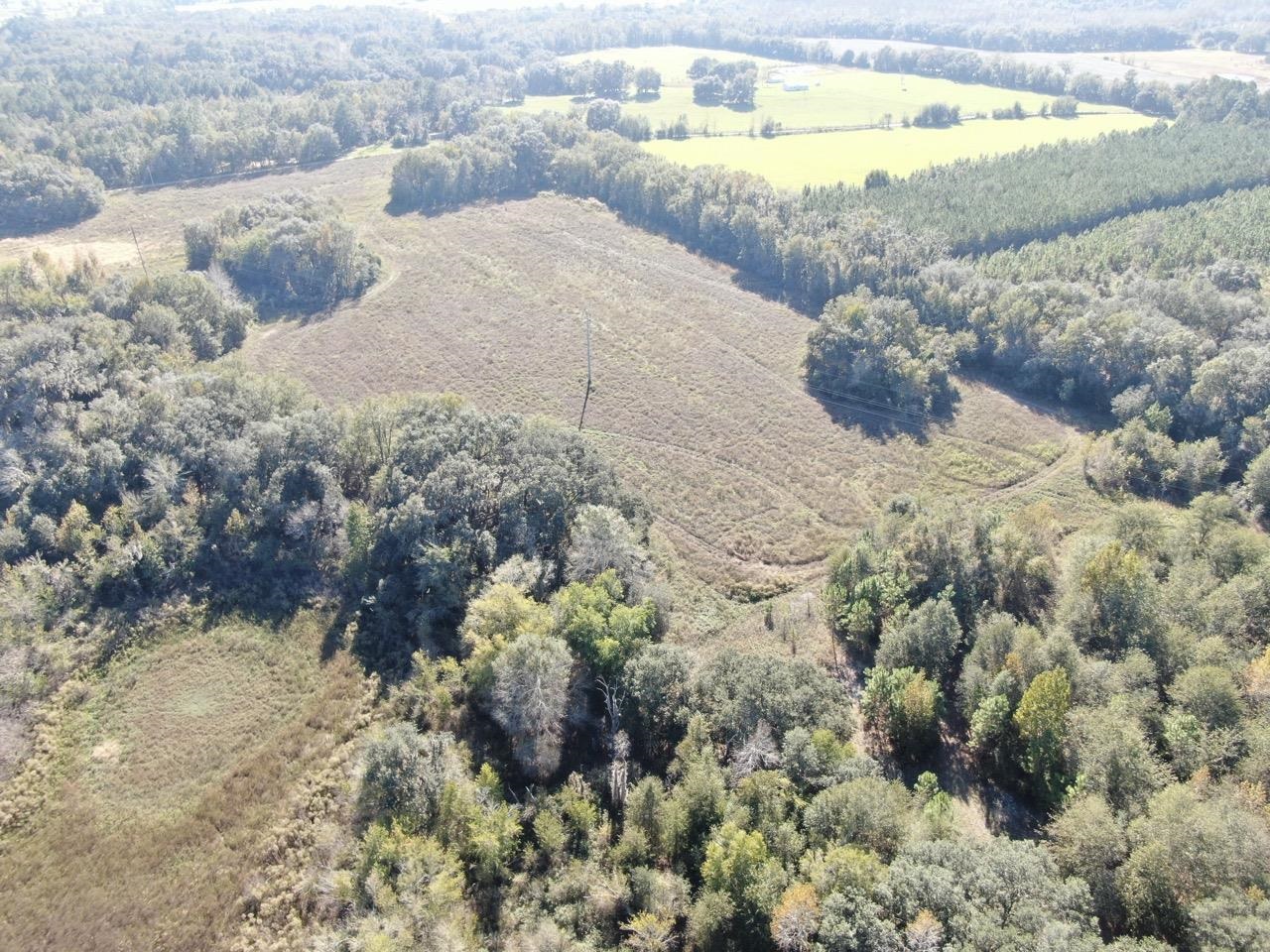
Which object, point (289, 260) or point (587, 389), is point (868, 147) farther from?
point (289, 260)

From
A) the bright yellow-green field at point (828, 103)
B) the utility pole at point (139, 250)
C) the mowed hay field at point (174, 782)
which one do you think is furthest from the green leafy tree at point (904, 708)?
the bright yellow-green field at point (828, 103)

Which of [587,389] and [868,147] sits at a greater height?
[868,147]

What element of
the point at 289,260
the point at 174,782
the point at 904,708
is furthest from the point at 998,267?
the point at 174,782

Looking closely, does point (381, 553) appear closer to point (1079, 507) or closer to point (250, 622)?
point (250, 622)

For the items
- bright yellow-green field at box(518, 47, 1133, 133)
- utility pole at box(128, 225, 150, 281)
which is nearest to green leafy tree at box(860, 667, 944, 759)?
utility pole at box(128, 225, 150, 281)

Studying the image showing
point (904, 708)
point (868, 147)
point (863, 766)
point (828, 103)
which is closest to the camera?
point (863, 766)

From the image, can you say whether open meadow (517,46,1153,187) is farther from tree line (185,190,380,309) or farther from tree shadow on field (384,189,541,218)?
tree line (185,190,380,309)
